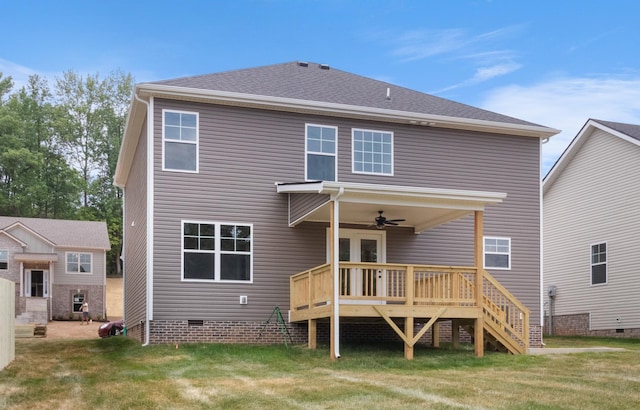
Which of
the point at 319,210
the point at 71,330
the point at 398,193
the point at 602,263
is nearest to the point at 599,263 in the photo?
the point at 602,263

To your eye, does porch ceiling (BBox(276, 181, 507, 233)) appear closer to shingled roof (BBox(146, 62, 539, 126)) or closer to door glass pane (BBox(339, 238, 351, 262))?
door glass pane (BBox(339, 238, 351, 262))

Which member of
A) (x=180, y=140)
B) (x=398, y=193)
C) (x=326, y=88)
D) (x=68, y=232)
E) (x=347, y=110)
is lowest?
(x=68, y=232)

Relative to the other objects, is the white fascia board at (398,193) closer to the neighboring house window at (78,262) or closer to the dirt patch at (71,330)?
the dirt patch at (71,330)

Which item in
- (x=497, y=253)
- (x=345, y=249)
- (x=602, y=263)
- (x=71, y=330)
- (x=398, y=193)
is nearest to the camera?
(x=398, y=193)

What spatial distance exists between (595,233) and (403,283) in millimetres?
10989

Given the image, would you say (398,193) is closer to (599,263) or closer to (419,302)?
(419,302)

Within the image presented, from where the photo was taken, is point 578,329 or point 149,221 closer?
point 149,221

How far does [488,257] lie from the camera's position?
1912 centimetres

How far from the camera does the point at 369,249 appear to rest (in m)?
18.1

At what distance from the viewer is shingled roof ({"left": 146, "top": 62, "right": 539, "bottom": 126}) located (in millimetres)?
17641

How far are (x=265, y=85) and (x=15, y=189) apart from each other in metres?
34.9

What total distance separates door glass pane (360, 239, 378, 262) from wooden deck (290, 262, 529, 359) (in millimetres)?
1769

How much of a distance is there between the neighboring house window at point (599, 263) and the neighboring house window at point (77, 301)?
82.9ft

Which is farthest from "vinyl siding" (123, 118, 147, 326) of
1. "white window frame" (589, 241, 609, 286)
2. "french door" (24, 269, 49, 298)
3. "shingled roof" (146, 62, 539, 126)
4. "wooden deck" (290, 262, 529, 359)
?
"french door" (24, 269, 49, 298)
